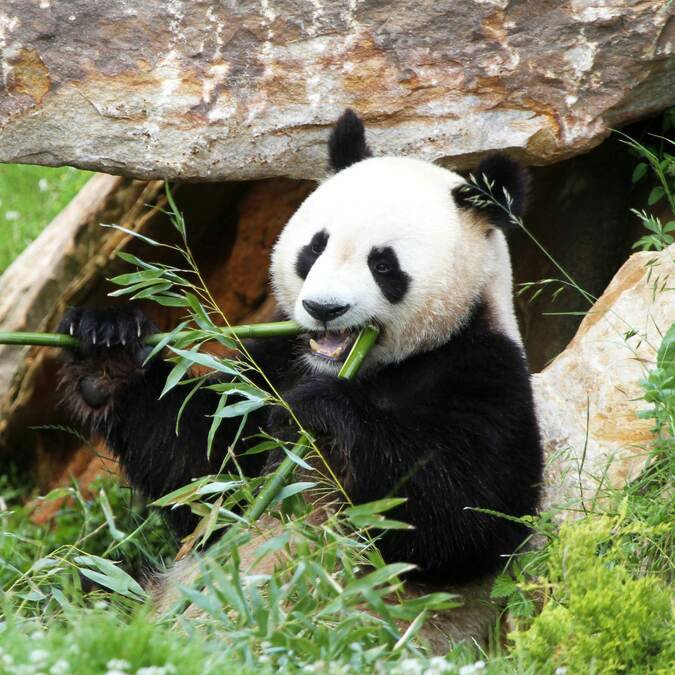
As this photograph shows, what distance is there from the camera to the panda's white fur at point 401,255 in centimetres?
406

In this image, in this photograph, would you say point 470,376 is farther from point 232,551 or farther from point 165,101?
point 165,101

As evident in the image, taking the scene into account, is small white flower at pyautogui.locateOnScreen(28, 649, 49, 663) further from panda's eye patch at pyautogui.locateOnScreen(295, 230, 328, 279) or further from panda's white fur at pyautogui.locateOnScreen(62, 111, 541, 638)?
panda's eye patch at pyautogui.locateOnScreen(295, 230, 328, 279)

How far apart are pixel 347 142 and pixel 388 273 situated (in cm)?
67

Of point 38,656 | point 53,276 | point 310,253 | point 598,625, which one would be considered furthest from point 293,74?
point 38,656

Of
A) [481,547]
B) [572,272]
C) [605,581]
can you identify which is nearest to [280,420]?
[481,547]

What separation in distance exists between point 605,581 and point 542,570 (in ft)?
3.24

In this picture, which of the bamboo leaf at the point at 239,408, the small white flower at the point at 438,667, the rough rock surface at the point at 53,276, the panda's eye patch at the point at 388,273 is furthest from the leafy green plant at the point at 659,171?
the rough rock surface at the point at 53,276

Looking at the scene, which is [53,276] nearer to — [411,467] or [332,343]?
[332,343]

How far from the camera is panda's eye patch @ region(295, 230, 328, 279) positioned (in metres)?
4.20

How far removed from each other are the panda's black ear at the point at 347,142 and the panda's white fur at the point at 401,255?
3.2 inches

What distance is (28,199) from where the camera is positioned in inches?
353

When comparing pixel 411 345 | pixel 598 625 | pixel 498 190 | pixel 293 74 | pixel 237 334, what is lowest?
pixel 598 625

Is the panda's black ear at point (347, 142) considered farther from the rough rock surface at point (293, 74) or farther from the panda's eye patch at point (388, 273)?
the panda's eye patch at point (388, 273)

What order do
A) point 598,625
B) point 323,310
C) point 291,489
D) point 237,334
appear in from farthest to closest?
point 237,334, point 323,310, point 291,489, point 598,625
